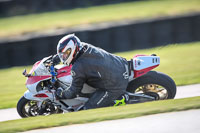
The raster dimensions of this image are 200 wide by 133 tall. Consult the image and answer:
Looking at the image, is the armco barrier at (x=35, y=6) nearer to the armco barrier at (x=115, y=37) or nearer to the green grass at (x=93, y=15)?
the green grass at (x=93, y=15)

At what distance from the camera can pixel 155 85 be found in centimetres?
532

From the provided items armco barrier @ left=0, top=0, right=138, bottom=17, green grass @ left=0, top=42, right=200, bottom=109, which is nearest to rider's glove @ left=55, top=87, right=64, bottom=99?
green grass @ left=0, top=42, right=200, bottom=109

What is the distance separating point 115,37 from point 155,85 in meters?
5.30

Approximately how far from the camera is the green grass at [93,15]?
1420 centimetres

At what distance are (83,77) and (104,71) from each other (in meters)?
0.34

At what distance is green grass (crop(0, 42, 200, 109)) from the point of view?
7.09 metres

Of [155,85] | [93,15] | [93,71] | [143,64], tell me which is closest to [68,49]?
[93,71]

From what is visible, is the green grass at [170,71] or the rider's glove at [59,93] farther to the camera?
the green grass at [170,71]

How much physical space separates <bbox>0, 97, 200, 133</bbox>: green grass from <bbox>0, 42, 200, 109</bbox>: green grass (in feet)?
5.20

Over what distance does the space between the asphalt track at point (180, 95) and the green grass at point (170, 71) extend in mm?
259

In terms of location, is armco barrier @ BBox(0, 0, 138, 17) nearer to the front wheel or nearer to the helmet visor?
the front wheel

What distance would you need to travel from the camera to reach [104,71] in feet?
16.3

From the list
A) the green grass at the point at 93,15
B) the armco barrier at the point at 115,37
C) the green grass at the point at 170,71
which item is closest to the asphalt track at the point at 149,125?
the green grass at the point at 170,71

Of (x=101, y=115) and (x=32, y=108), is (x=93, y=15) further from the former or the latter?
(x=101, y=115)
